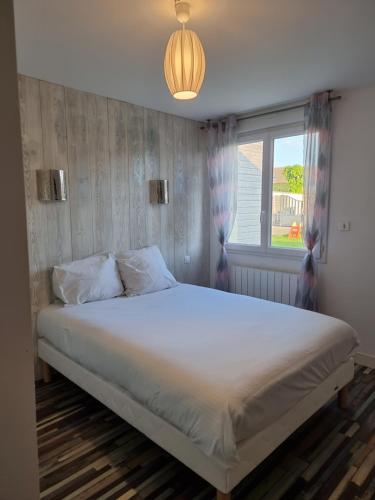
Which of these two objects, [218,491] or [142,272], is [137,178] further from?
[218,491]

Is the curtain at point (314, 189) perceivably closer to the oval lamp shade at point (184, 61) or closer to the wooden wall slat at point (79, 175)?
the oval lamp shade at point (184, 61)

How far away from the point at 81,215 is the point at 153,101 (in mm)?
1267

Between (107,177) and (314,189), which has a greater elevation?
(107,177)

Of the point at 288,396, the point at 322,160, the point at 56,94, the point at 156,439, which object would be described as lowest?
the point at 156,439

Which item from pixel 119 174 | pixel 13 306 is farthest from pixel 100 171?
pixel 13 306

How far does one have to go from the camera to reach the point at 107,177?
121 inches

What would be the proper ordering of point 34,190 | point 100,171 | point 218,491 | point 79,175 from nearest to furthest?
point 218,491
point 34,190
point 79,175
point 100,171

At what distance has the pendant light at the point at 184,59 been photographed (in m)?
1.60

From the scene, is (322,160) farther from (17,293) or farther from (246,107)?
(17,293)

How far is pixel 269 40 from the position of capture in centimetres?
201

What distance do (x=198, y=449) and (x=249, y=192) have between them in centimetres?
276

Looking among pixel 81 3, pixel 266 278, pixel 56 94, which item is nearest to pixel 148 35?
pixel 81 3

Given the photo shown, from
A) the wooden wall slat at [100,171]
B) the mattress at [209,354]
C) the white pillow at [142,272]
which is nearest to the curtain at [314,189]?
the mattress at [209,354]

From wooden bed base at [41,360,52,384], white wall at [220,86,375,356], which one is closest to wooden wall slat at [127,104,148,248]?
wooden bed base at [41,360,52,384]
